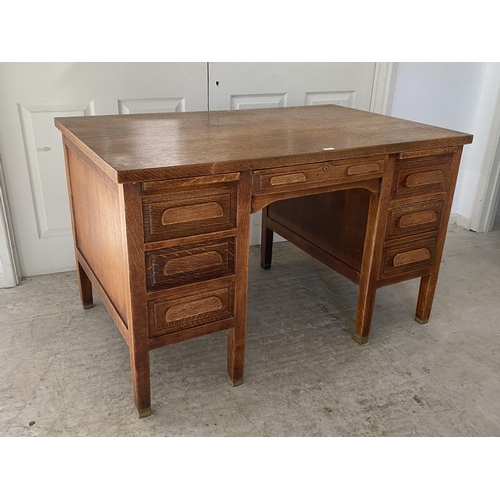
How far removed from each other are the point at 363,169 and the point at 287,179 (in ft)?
0.90

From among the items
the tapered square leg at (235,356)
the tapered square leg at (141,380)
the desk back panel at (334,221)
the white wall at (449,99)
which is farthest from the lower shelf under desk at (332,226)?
the white wall at (449,99)

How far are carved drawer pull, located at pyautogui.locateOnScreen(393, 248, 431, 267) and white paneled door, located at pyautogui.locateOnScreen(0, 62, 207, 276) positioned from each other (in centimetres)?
110

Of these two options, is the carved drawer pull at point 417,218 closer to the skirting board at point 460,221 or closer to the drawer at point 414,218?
the drawer at point 414,218

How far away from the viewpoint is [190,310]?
4.60 feet

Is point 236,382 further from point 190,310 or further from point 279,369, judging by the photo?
point 190,310

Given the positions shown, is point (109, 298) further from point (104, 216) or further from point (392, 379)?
point (392, 379)

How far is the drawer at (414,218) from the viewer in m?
1.69

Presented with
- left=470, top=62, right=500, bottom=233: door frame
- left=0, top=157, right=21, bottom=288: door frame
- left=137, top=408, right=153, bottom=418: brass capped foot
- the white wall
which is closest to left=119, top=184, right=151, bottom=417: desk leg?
left=137, top=408, right=153, bottom=418: brass capped foot

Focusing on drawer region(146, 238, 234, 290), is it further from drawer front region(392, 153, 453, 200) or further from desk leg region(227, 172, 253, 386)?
drawer front region(392, 153, 453, 200)

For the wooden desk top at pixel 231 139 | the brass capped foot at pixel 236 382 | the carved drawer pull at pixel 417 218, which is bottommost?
the brass capped foot at pixel 236 382

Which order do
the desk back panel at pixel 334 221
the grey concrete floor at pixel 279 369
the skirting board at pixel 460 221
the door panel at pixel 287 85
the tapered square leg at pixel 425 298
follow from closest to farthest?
the grey concrete floor at pixel 279 369 < the desk back panel at pixel 334 221 < the tapered square leg at pixel 425 298 < the door panel at pixel 287 85 < the skirting board at pixel 460 221

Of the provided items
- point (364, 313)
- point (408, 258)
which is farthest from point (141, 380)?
point (408, 258)

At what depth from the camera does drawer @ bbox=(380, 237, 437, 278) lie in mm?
1749

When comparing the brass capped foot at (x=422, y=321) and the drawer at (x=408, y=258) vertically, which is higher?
the drawer at (x=408, y=258)
